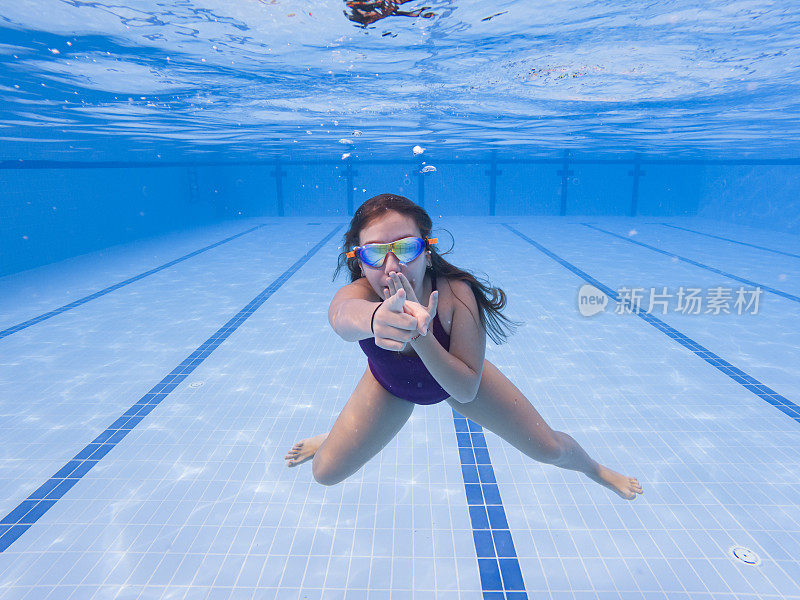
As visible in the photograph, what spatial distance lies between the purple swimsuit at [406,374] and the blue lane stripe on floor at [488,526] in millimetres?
1264

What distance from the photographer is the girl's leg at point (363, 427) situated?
2.52m

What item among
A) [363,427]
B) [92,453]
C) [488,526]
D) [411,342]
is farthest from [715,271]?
[92,453]

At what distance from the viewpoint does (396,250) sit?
6.13 ft

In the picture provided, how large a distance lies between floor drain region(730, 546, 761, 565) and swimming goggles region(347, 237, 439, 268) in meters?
2.84

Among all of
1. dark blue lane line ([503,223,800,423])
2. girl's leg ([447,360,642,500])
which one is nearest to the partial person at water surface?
girl's leg ([447,360,642,500])

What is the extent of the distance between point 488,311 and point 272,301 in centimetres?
670

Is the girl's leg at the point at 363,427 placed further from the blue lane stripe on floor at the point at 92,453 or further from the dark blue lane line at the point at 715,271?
the dark blue lane line at the point at 715,271

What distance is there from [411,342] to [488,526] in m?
2.08

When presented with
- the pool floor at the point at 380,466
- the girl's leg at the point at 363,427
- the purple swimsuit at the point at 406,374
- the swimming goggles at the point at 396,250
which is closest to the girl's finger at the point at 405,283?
the swimming goggles at the point at 396,250

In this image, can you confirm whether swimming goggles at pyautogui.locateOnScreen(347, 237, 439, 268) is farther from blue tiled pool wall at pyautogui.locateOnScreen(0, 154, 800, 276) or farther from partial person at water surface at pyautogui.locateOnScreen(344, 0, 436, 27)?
blue tiled pool wall at pyautogui.locateOnScreen(0, 154, 800, 276)

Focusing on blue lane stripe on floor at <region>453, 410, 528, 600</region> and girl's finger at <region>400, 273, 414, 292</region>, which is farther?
blue lane stripe on floor at <region>453, 410, 528, 600</region>

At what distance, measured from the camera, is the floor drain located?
2807mm

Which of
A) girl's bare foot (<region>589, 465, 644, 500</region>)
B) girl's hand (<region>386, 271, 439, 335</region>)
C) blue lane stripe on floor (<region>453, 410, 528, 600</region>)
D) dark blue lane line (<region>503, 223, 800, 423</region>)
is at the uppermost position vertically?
girl's hand (<region>386, 271, 439, 335</region>)

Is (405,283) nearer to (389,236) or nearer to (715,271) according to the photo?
(389,236)
